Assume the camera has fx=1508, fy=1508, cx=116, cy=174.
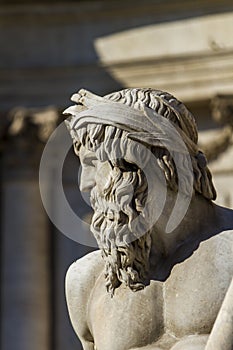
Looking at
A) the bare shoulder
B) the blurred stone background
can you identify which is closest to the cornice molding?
the blurred stone background

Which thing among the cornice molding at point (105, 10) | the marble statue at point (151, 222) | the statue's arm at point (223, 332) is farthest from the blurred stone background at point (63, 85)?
the statue's arm at point (223, 332)

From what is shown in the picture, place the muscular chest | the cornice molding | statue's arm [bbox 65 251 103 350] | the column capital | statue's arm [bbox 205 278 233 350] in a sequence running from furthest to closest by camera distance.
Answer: the column capital, the cornice molding, statue's arm [bbox 65 251 103 350], the muscular chest, statue's arm [bbox 205 278 233 350]

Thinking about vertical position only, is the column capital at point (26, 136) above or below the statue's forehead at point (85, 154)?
below

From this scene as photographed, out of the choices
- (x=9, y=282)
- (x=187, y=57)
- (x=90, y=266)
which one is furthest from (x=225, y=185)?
(x=90, y=266)

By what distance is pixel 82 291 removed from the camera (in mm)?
3686

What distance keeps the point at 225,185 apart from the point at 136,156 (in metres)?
9.88

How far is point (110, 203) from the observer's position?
3.45 m

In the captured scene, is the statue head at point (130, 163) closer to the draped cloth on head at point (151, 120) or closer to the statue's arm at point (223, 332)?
the draped cloth on head at point (151, 120)

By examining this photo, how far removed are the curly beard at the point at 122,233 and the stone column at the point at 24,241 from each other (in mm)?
10232

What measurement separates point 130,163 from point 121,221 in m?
0.14

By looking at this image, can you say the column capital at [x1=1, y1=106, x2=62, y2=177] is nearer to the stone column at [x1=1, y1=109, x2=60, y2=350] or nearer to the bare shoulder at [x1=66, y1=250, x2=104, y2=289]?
the stone column at [x1=1, y1=109, x2=60, y2=350]

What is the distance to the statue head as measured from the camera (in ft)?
11.2

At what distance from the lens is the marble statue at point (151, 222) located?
11.2 ft

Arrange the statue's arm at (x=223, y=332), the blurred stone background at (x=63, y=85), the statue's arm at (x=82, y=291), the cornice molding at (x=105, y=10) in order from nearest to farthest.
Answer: the statue's arm at (x=223, y=332) < the statue's arm at (x=82, y=291) < the blurred stone background at (x=63, y=85) < the cornice molding at (x=105, y=10)
